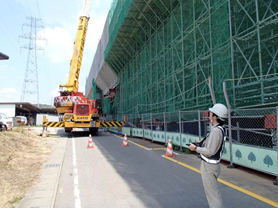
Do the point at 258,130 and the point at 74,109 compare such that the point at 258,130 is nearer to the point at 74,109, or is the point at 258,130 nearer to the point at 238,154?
the point at 238,154

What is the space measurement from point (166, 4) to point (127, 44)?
10.5 m

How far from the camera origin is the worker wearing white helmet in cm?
330

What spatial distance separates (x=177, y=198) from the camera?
5.13 m

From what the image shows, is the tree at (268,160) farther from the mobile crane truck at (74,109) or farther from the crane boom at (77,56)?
the crane boom at (77,56)

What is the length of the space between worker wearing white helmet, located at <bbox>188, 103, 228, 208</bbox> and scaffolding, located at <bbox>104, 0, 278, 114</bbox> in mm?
6502

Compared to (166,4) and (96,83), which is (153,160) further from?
(96,83)

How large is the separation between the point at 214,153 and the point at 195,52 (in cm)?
1172

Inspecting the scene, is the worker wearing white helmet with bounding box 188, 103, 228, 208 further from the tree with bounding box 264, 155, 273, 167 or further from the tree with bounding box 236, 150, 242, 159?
the tree with bounding box 236, 150, 242, 159

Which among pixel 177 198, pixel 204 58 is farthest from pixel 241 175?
pixel 204 58

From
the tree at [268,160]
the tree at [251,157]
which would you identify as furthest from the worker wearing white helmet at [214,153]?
the tree at [251,157]

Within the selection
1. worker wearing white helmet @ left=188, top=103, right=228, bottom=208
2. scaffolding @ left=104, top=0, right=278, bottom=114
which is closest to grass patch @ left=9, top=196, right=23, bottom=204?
worker wearing white helmet @ left=188, top=103, right=228, bottom=208

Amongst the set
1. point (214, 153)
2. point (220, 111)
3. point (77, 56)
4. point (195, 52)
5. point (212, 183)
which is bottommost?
point (212, 183)

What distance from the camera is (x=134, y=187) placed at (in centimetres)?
603

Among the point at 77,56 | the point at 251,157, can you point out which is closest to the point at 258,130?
the point at 251,157
